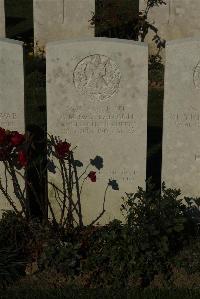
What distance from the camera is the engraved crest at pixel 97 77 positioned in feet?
20.5

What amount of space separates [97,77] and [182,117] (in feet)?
3.01

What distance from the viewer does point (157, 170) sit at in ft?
26.5

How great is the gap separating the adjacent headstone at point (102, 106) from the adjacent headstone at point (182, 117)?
0.77ft

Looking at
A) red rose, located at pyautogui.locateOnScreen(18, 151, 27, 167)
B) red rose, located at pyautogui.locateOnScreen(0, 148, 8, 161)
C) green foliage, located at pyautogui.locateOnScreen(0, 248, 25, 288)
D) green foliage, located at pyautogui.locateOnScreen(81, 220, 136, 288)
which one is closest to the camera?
green foliage, located at pyautogui.locateOnScreen(81, 220, 136, 288)

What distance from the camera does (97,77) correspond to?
629 cm

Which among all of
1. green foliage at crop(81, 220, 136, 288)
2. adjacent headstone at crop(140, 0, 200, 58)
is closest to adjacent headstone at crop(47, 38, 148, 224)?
green foliage at crop(81, 220, 136, 288)

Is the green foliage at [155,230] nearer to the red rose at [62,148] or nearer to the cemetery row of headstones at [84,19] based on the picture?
the red rose at [62,148]

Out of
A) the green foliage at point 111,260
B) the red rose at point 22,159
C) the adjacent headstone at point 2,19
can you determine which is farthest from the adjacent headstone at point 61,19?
the green foliage at point 111,260

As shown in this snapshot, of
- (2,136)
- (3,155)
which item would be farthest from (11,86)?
(3,155)

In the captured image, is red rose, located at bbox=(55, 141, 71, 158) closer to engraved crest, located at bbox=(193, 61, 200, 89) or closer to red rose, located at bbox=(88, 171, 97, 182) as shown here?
red rose, located at bbox=(88, 171, 97, 182)

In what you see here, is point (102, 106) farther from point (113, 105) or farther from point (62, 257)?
point (62, 257)

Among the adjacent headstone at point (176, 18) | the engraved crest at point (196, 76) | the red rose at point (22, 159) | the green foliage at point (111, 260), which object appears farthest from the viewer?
the adjacent headstone at point (176, 18)

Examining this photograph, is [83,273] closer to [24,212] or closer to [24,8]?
[24,212]

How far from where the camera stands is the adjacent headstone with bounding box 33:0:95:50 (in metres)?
12.6
